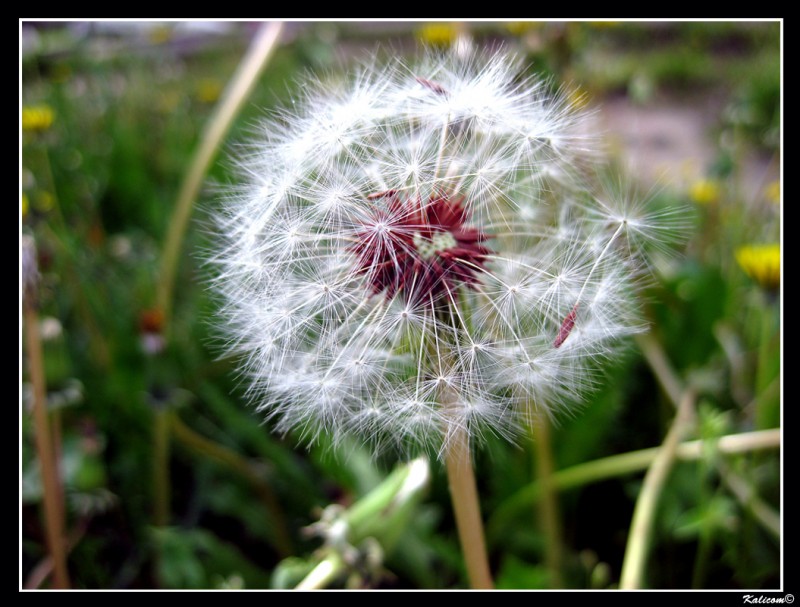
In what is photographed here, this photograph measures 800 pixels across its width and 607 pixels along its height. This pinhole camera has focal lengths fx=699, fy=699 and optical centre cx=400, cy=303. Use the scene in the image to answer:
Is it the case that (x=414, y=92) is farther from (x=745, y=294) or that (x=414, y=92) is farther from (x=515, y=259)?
(x=745, y=294)

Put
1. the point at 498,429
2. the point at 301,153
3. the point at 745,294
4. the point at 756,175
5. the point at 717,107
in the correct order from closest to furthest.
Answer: the point at 498,429, the point at 301,153, the point at 745,294, the point at 756,175, the point at 717,107

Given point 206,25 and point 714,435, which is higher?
point 206,25

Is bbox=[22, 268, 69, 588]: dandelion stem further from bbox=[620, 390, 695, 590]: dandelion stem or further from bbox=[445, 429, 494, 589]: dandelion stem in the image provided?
bbox=[620, 390, 695, 590]: dandelion stem

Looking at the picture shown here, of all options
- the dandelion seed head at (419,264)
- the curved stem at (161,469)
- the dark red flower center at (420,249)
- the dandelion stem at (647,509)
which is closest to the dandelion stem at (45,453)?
the curved stem at (161,469)

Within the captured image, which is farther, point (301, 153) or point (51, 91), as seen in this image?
point (51, 91)

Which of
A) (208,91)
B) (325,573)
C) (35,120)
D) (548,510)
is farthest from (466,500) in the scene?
(208,91)

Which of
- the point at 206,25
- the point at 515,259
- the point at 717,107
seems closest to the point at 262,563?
the point at 515,259
